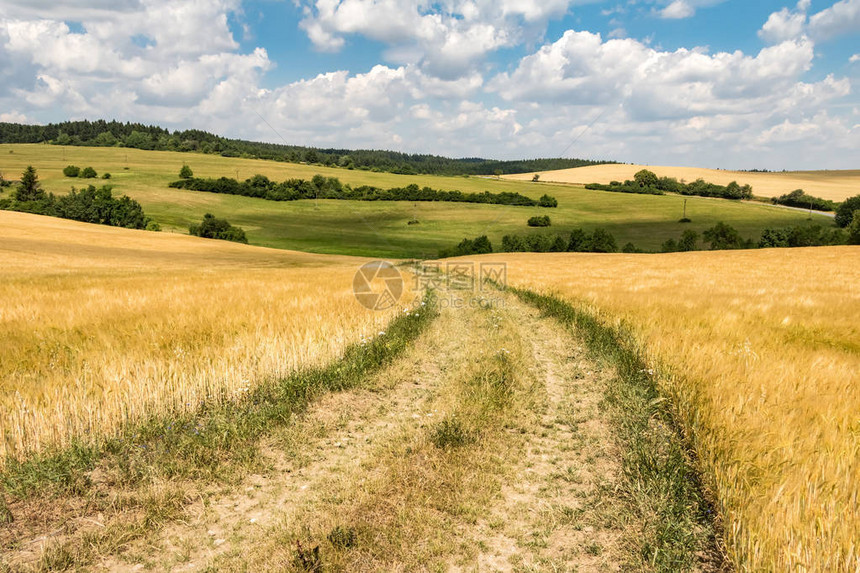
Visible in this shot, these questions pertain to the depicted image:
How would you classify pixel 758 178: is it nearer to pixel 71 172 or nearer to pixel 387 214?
pixel 387 214

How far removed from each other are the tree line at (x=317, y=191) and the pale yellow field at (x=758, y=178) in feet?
174

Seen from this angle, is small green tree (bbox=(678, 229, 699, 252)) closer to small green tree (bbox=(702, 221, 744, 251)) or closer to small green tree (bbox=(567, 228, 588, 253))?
small green tree (bbox=(702, 221, 744, 251))

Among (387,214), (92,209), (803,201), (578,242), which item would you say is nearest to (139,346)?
(578,242)

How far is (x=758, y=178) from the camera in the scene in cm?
14950

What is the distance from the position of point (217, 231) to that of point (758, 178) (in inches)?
6712

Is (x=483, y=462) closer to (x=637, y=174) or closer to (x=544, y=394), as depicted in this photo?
(x=544, y=394)

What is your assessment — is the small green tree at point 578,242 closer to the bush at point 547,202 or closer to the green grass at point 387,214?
the green grass at point 387,214

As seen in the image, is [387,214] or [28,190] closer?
[28,190]

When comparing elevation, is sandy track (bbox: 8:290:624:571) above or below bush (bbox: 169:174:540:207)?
below

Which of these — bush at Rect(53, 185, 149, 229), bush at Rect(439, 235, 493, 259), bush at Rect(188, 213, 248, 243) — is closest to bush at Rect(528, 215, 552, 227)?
bush at Rect(439, 235, 493, 259)

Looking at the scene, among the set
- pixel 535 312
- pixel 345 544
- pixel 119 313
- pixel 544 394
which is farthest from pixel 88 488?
pixel 535 312

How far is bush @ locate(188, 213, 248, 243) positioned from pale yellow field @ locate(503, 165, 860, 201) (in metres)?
122

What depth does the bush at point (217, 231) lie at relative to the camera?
8031 cm

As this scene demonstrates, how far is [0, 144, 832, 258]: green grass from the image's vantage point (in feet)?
285
